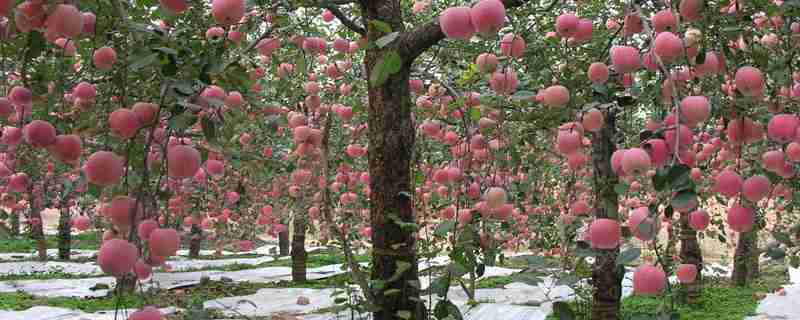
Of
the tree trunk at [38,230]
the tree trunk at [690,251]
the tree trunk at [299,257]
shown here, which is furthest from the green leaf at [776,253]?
the tree trunk at [38,230]

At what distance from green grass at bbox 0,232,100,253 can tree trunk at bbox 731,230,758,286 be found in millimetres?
10903

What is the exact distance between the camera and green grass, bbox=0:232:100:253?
13531 millimetres

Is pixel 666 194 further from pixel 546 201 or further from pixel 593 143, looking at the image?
pixel 546 201

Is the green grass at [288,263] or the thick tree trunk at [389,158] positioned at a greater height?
the thick tree trunk at [389,158]

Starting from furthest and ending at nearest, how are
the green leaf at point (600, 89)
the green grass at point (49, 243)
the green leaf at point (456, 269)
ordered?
the green grass at point (49, 243) → the green leaf at point (456, 269) → the green leaf at point (600, 89)

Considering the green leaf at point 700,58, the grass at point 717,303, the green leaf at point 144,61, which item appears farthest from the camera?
the grass at point 717,303

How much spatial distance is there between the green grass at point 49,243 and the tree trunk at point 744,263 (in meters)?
10.9

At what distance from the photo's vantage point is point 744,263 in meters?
7.37

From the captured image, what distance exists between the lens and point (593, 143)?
4.18 m

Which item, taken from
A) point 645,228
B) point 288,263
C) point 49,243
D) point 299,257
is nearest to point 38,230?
point 288,263

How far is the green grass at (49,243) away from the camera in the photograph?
13.5 metres

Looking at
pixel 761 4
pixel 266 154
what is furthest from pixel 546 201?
pixel 761 4

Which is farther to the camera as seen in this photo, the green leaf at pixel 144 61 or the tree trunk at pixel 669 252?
the tree trunk at pixel 669 252

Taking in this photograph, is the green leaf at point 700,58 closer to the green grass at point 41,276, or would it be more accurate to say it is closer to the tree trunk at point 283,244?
the green grass at point 41,276
